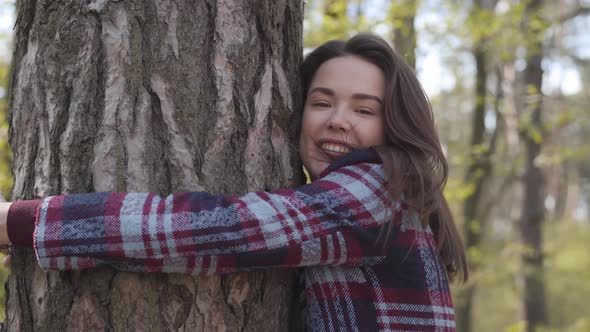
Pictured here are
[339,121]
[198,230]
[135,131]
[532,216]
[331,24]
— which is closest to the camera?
[198,230]

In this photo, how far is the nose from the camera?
206 centimetres

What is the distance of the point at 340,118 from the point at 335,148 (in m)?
0.10

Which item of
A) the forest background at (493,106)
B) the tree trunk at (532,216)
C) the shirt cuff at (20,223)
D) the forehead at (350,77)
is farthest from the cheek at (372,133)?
the tree trunk at (532,216)

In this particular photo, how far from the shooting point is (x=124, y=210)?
159 cm

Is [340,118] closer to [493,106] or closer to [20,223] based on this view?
[20,223]

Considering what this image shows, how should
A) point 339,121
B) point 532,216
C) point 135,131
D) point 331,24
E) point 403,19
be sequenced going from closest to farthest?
point 135,131 < point 339,121 < point 331,24 < point 403,19 < point 532,216

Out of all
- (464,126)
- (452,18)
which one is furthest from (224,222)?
(464,126)

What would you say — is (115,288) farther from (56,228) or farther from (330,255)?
(330,255)

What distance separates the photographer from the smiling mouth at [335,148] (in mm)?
2096

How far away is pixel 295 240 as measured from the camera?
5.50ft

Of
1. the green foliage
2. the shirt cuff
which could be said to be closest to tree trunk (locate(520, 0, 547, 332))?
the green foliage

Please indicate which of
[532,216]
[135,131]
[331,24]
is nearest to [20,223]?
[135,131]

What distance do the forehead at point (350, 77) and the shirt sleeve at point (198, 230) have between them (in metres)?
0.50

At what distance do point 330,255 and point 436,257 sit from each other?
0.54 m
